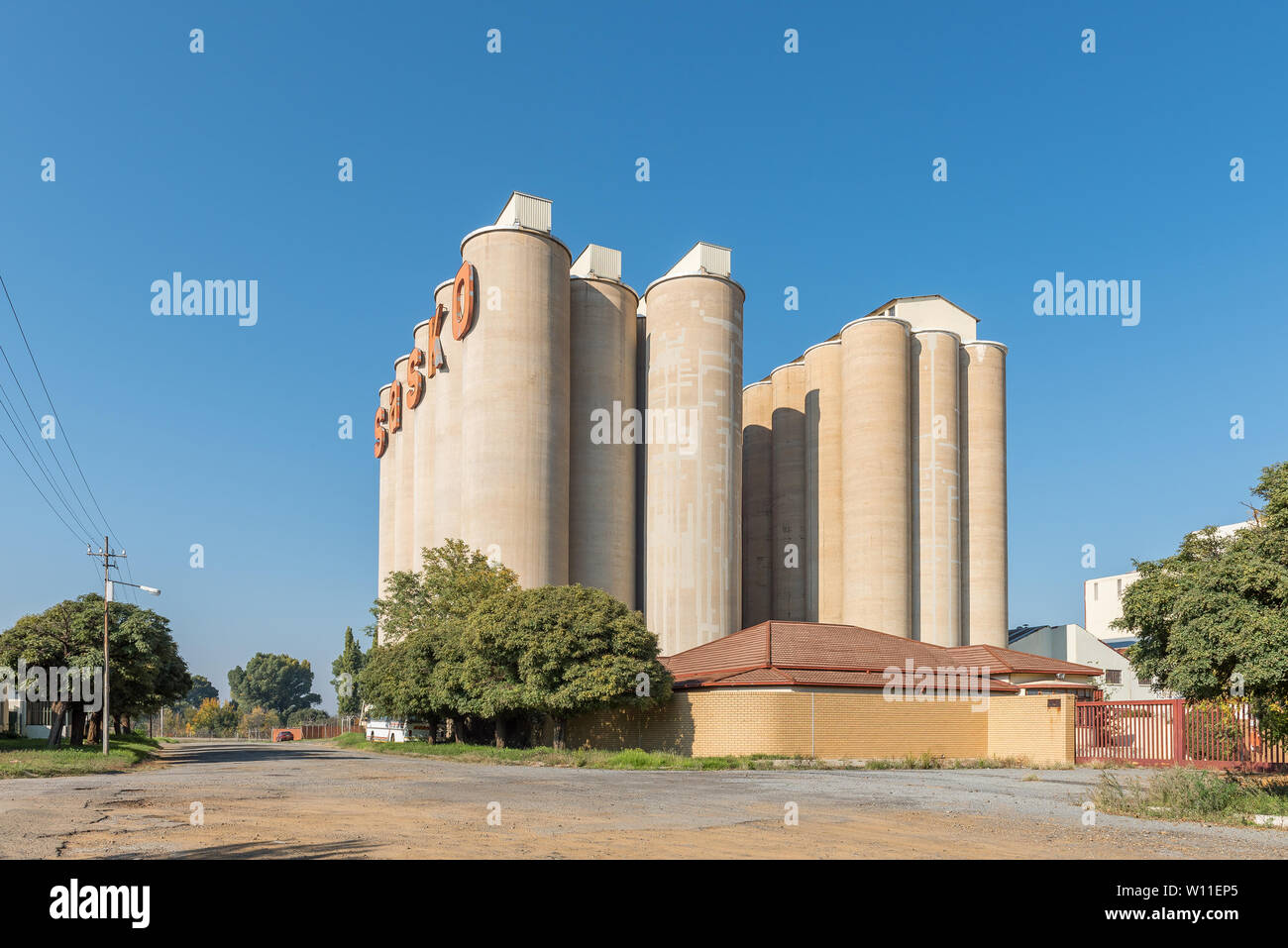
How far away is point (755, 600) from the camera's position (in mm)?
83625

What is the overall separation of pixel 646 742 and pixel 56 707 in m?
25.7

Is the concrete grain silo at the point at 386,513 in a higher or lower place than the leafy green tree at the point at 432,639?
higher

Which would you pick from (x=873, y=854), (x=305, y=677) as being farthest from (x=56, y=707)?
(x=305, y=677)

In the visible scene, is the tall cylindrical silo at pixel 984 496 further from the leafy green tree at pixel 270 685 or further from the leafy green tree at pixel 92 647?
the leafy green tree at pixel 270 685

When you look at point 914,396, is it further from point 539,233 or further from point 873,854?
point 873,854

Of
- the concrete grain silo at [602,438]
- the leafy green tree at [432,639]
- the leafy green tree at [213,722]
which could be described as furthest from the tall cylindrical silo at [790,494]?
the leafy green tree at [213,722]

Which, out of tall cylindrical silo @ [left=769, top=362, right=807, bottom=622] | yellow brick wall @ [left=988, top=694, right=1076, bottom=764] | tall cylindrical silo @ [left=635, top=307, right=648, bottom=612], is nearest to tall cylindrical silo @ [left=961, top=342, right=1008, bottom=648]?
tall cylindrical silo @ [left=769, top=362, right=807, bottom=622]

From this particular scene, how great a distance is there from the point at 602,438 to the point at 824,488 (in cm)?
2052

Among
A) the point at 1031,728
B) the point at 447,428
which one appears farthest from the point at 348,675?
the point at 1031,728

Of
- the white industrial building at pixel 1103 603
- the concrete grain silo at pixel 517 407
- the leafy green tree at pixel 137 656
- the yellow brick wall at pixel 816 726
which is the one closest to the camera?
the yellow brick wall at pixel 816 726

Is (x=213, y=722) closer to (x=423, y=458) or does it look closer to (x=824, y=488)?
(x=423, y=458)

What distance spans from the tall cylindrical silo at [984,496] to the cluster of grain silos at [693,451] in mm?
158

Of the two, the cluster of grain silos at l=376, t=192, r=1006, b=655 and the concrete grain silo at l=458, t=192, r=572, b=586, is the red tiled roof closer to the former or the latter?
the concrete grain silo at l=458, t=192, r=572, b=586

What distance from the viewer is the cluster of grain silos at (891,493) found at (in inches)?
3014
